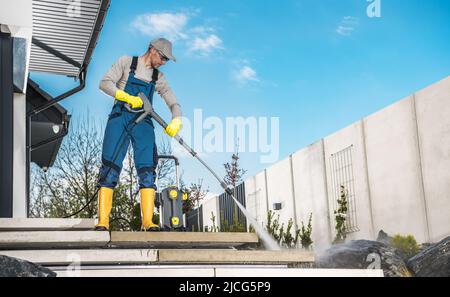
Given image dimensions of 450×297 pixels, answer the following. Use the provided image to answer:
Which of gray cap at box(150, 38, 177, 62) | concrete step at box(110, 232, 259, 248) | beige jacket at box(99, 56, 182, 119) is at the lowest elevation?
concrete step at box(110, 232, 259, 248)

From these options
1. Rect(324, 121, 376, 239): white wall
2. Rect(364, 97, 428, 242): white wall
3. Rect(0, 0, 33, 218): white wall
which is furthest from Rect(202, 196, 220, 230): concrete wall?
Rect(0, 0, 33, 218): white wall

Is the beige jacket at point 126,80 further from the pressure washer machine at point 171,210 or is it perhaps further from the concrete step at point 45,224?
the concrete step at point 45,224

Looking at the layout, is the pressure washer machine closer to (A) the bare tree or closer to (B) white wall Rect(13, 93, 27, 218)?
(B) white wall Rect(13, 93, 27, 218)

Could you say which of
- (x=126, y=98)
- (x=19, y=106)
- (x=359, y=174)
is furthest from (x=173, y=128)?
(x=359, y=174)

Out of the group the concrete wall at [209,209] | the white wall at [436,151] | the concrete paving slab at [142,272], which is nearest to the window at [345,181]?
the white wall at [436,151]

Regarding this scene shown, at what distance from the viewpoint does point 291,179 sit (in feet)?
36.4

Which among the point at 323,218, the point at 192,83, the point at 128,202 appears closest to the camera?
the point at 192,83

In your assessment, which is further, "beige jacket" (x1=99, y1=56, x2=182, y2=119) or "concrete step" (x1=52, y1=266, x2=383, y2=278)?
"beige jacket" (x1=99, y1=56, x2=182, y2=119)

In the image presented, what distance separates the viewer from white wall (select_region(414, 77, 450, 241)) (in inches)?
334

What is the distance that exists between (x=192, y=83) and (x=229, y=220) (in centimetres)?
576

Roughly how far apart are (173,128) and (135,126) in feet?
0.97

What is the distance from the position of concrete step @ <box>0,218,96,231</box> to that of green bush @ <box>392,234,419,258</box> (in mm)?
5056
